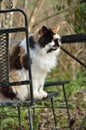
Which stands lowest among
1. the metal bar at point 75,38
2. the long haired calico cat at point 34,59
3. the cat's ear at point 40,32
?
the long haired calico cat at point 34,59

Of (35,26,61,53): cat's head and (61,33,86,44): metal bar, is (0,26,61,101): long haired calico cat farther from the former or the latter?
(61,33,86,44): metal bar

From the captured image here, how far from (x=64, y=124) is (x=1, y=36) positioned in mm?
2408

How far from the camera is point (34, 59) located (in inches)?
177

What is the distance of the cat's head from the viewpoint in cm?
446

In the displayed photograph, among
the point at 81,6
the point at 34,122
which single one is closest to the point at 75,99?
the point at 81,6

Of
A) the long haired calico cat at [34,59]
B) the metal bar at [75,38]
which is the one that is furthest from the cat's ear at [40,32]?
the metal bar at [75,38]

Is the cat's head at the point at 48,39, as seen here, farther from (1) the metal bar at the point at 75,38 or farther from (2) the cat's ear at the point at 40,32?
(1) the metal bar at the point at 75,38

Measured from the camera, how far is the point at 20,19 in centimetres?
811

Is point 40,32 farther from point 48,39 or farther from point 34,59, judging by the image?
point 34,59

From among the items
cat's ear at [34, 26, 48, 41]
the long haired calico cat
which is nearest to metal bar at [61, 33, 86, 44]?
the long haired calico cat

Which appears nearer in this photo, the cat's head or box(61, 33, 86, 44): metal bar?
the cat's head

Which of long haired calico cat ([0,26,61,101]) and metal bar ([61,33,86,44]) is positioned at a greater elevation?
metal bar ([61,33,86,44])

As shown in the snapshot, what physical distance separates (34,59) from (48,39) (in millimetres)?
220

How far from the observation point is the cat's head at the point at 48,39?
446cm
